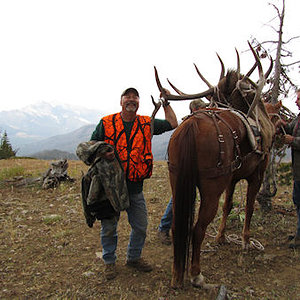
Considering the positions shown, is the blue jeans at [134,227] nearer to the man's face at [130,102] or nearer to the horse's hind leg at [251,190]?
the man's face at [130,102]

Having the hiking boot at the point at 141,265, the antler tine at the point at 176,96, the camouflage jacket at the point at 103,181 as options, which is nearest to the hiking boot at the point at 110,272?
the hiking boot at the point at 141,265

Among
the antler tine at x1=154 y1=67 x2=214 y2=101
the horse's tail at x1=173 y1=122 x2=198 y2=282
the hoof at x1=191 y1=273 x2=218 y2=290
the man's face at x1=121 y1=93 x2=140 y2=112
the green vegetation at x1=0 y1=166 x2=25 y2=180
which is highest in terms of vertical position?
the antler tine at x1=154 y1=67 x2=214 y2=101

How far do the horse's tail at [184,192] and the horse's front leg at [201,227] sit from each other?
0.10 metres

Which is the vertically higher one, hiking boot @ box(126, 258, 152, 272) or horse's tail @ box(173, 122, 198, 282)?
horse's tail @ box(173, 122, 198, 282)

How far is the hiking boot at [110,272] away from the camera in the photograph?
9.17 ft

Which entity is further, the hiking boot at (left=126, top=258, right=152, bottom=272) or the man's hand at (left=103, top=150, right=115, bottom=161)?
the hiking boot at (left=126, top=258, right=152, bottom=272)

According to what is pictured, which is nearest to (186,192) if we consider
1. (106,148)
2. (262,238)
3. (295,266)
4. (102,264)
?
(106,148)

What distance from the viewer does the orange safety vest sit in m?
2.73

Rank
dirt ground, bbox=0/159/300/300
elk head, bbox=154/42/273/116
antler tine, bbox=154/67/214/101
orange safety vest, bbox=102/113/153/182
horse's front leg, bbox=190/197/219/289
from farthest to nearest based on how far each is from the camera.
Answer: elk head, bbox=154/42/273/116 < antler tine, bbox=154/67/214/101 < orange safety vest, bbox=102/113/153/182 < dirt ground, bbox=0/159/300/300 < horse's front leg, bbox=190/197/219/289

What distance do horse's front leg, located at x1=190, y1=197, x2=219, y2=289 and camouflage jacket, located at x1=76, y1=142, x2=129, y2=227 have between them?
0.80m

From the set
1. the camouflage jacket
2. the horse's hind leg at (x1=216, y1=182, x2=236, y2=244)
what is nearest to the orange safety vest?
the camouflage jacket

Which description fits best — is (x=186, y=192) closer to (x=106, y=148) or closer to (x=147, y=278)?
(x=106, y=148)

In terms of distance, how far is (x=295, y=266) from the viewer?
10.1ft

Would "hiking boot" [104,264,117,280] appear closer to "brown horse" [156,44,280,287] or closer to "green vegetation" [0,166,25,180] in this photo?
"brown horse" [156,44,280,287]
